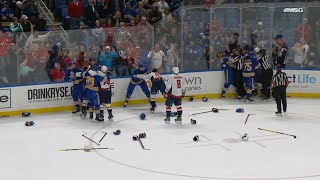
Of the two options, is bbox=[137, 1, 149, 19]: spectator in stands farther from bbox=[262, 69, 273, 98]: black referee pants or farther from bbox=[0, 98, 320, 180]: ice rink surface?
bbox=[262, 69, 273, 98]: black referee pants

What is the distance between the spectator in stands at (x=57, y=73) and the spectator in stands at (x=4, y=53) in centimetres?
110

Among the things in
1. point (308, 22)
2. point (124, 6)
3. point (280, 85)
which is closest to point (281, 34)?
point (308, 22)

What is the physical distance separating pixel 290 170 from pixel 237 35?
7.34 meters

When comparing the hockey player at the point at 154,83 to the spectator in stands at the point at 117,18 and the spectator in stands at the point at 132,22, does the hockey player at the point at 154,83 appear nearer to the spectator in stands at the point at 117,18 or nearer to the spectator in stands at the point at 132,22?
the spectator in stands at the point at 132,22

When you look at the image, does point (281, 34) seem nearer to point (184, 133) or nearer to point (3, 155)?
point (184, 133)

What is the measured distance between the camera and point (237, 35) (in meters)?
16.6

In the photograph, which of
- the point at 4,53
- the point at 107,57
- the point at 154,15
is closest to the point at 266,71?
the point at 154,15

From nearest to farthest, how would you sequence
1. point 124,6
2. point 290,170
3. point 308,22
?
point 290,170 < point 308,22 < point 124,6

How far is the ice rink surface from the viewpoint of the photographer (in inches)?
380

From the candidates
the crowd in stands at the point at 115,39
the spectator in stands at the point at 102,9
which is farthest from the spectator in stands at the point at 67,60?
the spectator in stands at the point at 102,9

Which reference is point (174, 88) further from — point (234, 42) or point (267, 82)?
point (234, 42)

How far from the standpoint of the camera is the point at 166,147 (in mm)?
11258

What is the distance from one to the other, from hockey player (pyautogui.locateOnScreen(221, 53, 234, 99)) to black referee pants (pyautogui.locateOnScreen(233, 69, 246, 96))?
13cm

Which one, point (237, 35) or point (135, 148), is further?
point (237, 35)
